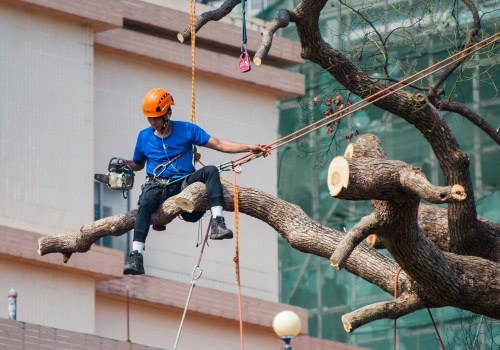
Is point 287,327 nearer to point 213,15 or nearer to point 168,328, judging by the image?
point 168,328

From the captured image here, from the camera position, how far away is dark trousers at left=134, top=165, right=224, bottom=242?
12727mm

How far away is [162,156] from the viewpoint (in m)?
13.4

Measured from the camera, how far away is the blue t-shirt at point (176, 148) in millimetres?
13352

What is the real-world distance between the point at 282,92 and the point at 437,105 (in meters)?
14.1

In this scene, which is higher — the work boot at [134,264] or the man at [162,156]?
the man at [162,156]

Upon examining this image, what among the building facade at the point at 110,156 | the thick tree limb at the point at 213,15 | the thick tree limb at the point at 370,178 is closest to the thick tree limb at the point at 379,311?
the thick tree limb at the point at 370,178

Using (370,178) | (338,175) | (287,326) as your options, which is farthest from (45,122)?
(370,178)

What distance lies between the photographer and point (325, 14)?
32.1 metres

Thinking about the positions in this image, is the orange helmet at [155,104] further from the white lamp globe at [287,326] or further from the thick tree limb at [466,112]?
the white lamp globe at [287,326]

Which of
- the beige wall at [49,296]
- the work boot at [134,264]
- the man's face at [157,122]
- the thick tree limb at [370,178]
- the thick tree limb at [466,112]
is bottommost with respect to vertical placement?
the beige wall at [49,296]

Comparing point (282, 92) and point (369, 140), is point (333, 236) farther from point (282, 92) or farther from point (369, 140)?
point (282, 92)

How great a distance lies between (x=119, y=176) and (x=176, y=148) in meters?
0.74

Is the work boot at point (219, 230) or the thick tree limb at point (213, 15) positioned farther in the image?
the thick tree limb at point (213, 15)

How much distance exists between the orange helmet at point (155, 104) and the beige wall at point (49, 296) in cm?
Result: 970
